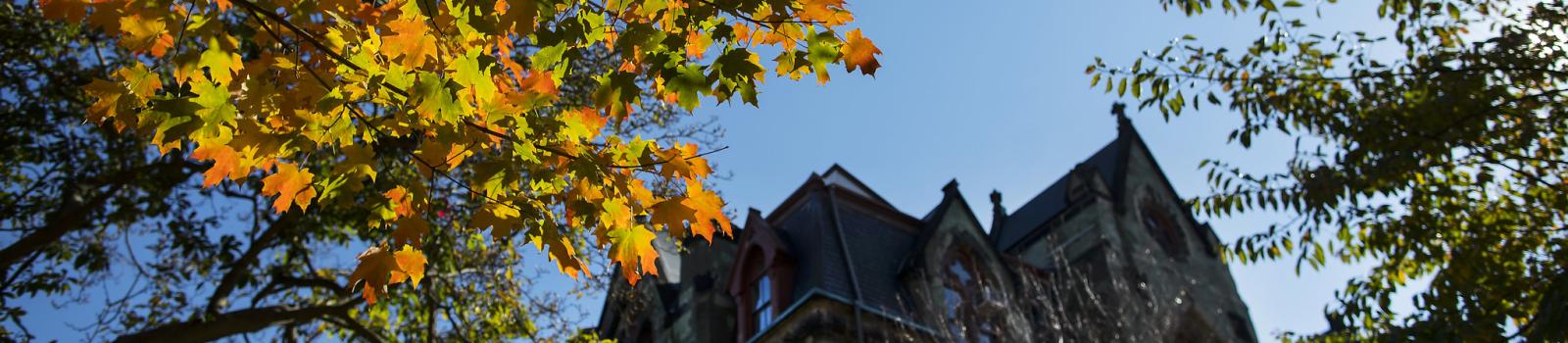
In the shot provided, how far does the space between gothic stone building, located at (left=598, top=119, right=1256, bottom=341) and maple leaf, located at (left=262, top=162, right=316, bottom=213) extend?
27.4 ft

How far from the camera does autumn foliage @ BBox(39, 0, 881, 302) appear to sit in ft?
12.3

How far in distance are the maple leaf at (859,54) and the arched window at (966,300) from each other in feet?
40.3

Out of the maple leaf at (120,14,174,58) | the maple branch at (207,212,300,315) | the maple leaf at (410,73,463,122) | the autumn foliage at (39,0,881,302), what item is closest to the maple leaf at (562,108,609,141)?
the autumn foliage at (39,0,881,302)

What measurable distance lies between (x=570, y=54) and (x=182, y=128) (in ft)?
4.28

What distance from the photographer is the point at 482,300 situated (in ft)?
39.8

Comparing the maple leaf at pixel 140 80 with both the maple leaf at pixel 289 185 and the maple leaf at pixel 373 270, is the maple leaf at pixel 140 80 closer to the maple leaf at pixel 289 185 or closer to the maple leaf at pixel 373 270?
the maple leaf at pixel 289 185

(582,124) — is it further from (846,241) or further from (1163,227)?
(1163,227)

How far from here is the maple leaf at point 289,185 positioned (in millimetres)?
4441

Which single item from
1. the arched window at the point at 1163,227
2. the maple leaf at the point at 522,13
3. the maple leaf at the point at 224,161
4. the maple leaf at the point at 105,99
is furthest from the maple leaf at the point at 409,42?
the arched window at the point at 1163,227

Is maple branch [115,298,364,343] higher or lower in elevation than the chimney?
lower

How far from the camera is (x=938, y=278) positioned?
17547 millimetres

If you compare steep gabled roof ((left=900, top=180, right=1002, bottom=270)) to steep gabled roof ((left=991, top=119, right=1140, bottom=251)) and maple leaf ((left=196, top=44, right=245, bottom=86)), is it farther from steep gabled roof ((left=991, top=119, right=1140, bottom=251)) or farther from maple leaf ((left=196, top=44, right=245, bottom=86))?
maple leaf ((left=196, top=44, right=245, bottom=86))

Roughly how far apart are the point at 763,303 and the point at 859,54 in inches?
524

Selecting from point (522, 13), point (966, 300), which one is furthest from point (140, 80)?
point (966, 300)
